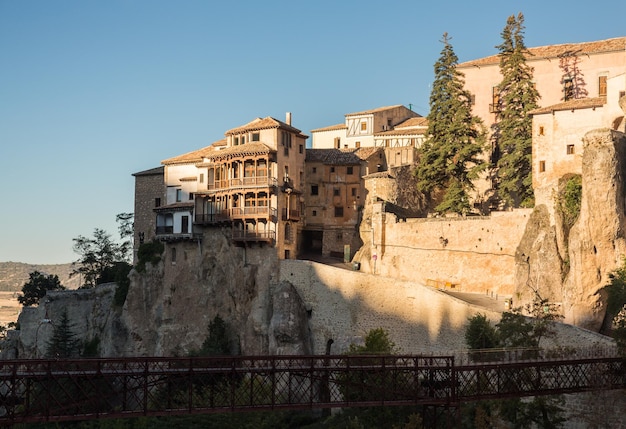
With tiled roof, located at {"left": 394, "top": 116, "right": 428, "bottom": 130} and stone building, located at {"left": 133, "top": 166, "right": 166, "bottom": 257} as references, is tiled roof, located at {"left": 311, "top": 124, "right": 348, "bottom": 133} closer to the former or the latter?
tiled roof, located at {"left": 394, "top": 116, "right": 428, "bottom": 130}

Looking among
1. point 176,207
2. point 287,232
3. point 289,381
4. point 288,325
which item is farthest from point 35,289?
point 289,381

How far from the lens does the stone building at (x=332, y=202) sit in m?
62.9

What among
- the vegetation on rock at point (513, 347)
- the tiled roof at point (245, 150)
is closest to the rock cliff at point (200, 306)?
the tiled roof at point (245, 150)

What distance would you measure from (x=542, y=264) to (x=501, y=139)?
1417 cm

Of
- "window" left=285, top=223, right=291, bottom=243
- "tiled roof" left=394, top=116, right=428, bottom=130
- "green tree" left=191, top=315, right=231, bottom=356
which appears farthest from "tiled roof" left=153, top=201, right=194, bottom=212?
"tiled roof" left=394, top=116, right=428, bottom=130

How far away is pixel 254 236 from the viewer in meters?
59.0

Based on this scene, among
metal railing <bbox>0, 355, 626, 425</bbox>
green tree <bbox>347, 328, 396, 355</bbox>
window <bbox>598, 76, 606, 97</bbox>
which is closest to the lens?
metal railing <bbox>0, 355, 626, 425</bbox>

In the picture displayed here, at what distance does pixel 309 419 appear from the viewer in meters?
50.2

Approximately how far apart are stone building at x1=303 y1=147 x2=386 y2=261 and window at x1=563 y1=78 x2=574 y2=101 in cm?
1371

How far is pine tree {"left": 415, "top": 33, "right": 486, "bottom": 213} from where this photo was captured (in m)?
59.2

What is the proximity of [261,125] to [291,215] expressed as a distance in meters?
6.06

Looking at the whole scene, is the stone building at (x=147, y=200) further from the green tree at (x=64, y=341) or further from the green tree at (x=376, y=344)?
the green tree at (x=376, y=344)

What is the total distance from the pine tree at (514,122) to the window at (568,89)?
6.12 ft

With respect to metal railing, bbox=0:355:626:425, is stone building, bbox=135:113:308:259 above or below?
above
